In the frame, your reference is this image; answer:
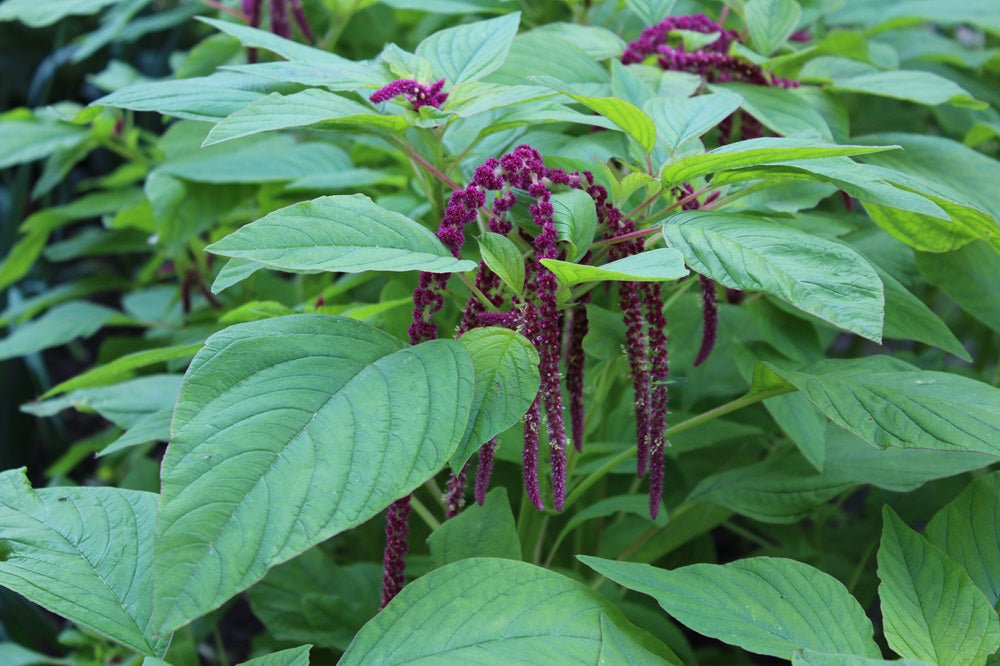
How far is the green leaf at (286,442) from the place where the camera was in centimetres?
44

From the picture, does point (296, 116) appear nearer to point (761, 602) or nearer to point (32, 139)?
point (761, 602)

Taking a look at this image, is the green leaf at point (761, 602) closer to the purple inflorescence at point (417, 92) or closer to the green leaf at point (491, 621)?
the green leaf at point (491, 621)

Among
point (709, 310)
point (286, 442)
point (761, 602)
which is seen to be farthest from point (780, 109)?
point (286, 442)

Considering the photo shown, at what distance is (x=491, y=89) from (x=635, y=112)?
0.40ft

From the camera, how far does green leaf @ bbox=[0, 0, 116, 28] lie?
46.2 inches

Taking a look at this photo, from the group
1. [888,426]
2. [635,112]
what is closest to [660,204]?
[635,112]

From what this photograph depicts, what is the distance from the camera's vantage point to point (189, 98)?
26.5 inches

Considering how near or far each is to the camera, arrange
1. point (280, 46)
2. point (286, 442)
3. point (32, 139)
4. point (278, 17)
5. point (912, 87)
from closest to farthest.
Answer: point (286, 442)
point (280, 46)
point (912, 87)
point (278, 17)
point (32, 139)

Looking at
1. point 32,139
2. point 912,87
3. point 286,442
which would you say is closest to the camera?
point 286,442

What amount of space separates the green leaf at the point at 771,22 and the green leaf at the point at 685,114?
21cm

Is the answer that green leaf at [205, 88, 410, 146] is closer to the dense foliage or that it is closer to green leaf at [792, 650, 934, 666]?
the dense foliage

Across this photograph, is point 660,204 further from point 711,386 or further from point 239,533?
point 239,533

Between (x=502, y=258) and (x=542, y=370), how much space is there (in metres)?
0.08

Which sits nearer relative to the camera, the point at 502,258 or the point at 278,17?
the point at 502,258
